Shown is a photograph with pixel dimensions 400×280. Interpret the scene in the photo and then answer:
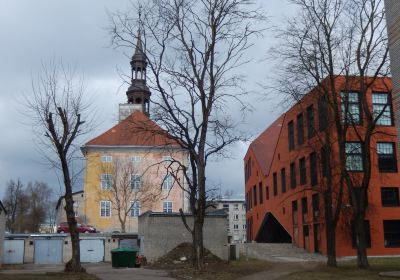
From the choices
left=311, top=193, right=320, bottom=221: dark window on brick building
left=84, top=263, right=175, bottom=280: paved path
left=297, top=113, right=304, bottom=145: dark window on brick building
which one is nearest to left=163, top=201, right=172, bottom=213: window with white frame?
left=297, top=113, right=304, bottom=145: dark window on brick building

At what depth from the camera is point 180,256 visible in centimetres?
4088

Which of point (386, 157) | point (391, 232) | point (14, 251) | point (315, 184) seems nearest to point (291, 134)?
point (315, 184)

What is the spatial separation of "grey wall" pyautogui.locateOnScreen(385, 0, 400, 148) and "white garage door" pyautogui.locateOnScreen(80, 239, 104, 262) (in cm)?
4199

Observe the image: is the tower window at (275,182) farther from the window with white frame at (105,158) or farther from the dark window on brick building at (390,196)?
the window with white frame at (105,158)

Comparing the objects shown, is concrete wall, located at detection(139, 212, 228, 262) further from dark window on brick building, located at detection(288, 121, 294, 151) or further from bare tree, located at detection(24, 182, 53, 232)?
bare tree, located at detection(24, 182, 53, 232)

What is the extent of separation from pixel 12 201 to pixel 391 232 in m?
59.9

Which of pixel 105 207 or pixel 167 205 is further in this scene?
pixel 167 205

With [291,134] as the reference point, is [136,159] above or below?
above

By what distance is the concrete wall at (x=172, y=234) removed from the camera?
42.7m

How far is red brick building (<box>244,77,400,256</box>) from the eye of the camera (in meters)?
39.1

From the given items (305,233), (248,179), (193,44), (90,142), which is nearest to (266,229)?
(248,179)

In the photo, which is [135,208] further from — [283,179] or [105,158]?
[283,179]

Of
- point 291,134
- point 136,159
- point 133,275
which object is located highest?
point 136,159

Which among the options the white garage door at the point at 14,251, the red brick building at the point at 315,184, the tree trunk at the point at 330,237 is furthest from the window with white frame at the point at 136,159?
the tree trunk at the point at 330,237
